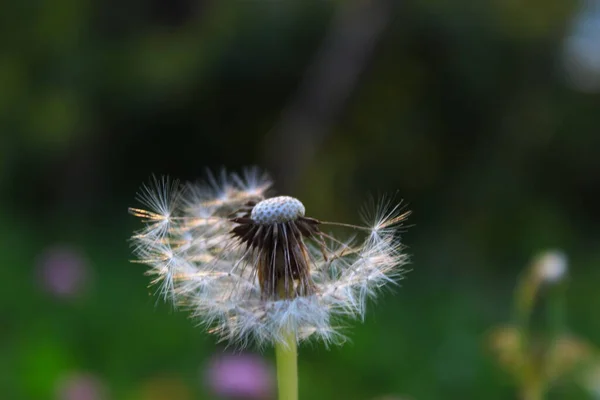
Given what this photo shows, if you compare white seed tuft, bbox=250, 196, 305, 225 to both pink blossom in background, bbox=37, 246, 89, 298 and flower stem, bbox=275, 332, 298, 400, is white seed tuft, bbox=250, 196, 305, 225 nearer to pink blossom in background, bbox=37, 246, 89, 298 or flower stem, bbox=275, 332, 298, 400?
flower stem, bbox=275, 332, 298, 400

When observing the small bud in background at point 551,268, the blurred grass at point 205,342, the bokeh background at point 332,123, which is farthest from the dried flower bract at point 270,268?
the bokeh background at point 332,123

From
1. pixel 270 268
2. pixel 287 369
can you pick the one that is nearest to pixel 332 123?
pixel 270 268

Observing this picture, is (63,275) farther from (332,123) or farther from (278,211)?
(332,123)

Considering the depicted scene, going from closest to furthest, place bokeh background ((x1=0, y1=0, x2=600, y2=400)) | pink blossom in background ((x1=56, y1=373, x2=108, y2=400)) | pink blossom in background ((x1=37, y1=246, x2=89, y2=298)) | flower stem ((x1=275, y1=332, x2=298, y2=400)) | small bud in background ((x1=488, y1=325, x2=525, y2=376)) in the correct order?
flower stem ((x1=275, y1=332, x2=298, y2=400))
small bud in background ((x1=488, y1=325, x2=525, y2=376))
pink blossom in background ((x1=56, y1=373, x2=108, y2=400))
pink blossom in background ((x1=37, y1=246, x2=89, y2=298))
bokeh background ((x1=0, y1=0, x2=600, y2=400))

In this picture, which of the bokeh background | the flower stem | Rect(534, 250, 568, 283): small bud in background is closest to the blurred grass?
the bokeh background

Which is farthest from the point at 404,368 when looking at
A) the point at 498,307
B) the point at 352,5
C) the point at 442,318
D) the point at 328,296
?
the point at 352,5

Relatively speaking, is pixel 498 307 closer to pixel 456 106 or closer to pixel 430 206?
pixel 430 206

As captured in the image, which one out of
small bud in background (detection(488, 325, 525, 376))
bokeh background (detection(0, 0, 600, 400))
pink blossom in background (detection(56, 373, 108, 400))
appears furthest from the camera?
bokeh background (detection(0, 0, 600, 400))
